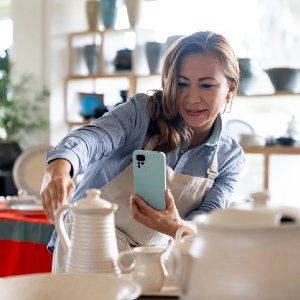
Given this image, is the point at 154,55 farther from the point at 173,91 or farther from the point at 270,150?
the point at 173,91

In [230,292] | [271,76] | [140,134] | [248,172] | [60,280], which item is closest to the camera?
[230,292]

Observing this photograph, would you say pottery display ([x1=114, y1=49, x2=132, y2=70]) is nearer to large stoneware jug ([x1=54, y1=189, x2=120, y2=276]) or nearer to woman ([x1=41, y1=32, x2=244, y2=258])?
woman ([x1=41, y1=32, x2=244, y2=258])

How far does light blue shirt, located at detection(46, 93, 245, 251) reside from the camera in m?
1.48

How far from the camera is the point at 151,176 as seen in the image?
1250 mm

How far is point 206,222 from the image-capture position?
31.0 inches

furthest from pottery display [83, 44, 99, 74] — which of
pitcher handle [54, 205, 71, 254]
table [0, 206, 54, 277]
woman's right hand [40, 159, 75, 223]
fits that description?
pitcher handle [54, 205, 71, 254]

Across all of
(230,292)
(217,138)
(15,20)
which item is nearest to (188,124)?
(217,138)

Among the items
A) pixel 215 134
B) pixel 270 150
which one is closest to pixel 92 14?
pixel 270 150

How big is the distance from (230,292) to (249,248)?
7 cm

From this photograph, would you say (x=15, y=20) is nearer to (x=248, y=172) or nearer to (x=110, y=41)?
(x=110, y=41)

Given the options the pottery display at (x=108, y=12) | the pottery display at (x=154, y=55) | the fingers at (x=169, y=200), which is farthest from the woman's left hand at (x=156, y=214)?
the pottery display at (x=108, y=12)

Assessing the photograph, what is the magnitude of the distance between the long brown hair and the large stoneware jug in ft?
2.26

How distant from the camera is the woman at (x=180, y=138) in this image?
162 centimetres

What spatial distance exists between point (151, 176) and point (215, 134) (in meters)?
0.58
